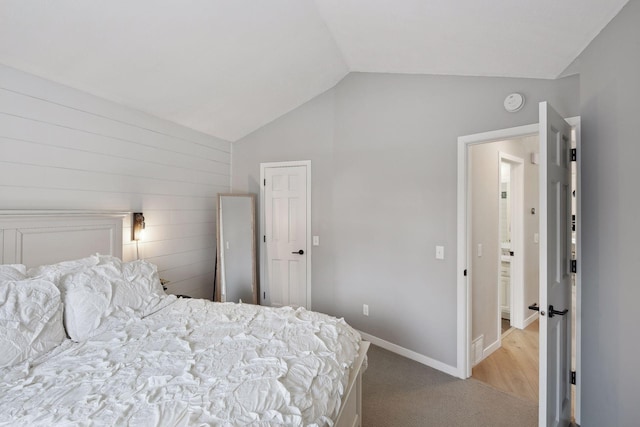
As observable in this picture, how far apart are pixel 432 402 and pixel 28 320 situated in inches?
103

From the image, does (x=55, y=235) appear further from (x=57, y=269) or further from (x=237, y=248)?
(x=237, y=248)

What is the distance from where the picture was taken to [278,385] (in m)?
1.17

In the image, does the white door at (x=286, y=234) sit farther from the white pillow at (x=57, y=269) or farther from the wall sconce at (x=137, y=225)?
the white pillow at (x=57, y=269)

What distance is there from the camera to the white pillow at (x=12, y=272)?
5.30 feet

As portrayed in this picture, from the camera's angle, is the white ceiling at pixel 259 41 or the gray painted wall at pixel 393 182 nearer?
the white ceiling at pixel 259 41

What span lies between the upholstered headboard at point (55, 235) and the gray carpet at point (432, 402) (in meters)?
2.49

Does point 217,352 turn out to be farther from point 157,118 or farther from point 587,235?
point 157,118

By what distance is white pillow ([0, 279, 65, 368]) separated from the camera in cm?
141

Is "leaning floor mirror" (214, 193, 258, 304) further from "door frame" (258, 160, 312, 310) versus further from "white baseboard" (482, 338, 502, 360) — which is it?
"white baseboard" (482, 338, 502, 360)

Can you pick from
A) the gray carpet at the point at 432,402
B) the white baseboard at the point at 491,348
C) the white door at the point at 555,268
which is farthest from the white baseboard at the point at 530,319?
the white door at the point at 555,268

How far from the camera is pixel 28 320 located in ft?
4.96

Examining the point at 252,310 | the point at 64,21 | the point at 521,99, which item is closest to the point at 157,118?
the point at 64,21

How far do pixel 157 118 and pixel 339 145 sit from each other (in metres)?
1.95


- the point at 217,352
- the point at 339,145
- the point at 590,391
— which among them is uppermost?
the point at 339,145
